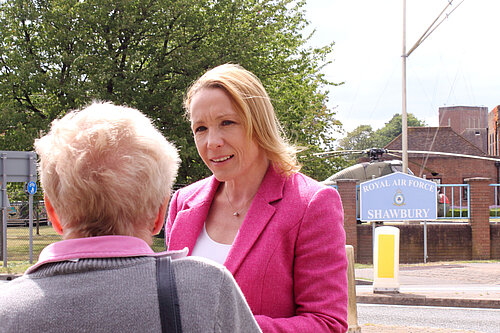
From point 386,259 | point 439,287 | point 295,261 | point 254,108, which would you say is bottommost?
point 439,287

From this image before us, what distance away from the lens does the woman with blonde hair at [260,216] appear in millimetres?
2168

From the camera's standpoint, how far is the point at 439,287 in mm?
11656

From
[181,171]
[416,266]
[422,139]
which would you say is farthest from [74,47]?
[422,139]

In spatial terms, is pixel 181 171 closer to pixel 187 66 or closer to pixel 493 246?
pixel 187 66

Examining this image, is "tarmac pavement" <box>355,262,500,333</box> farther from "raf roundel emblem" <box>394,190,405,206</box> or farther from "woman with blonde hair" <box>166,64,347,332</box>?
"woman with blonde hair" <box>166,64,347,332</box>

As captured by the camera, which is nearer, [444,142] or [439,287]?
[439,287]

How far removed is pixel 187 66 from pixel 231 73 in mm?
18889

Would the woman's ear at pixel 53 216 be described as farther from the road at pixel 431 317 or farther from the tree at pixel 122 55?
the tree at pixel 122 55

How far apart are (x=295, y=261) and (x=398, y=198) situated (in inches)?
582

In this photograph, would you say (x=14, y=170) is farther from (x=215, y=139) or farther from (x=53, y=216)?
(x=53, y=216)

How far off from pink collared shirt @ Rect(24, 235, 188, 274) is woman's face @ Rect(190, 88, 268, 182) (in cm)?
100

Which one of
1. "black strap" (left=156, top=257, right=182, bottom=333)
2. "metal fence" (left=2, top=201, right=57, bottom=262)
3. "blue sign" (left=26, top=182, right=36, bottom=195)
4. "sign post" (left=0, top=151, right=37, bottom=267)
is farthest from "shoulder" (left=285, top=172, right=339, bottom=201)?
"metal fence" (left=2, top=201, right=57, bottom=262)

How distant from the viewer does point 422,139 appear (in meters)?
54.2

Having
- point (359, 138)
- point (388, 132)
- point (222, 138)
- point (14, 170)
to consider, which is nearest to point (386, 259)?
point (222, 138)
